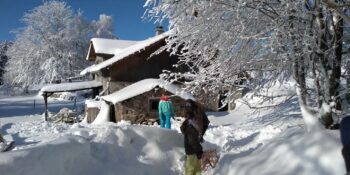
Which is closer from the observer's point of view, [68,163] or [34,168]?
[34,168]

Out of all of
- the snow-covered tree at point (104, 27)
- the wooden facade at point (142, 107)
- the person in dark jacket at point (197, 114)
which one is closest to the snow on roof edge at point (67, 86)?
the wooden facade at point (142, 107)

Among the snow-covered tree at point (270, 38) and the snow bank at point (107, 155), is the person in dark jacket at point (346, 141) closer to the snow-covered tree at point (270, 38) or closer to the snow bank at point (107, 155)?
the snow-covered tree at point (270, 38)

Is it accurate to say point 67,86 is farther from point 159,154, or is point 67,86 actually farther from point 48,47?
point 159,154

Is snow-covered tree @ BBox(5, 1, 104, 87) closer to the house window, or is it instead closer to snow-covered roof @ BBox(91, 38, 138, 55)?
snow-covered roof @ BBox(91, 38, 138, 55)

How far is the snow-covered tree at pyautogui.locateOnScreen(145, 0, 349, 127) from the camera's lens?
517 cm

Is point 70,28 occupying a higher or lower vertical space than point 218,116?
higher

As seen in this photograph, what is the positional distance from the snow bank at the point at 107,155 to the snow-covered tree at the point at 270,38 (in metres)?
2.23

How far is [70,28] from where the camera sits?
43969 mm

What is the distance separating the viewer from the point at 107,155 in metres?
7.43

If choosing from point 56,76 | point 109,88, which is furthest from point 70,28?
point 109,88

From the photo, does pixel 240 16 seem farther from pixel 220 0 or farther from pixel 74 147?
pixel 74 147

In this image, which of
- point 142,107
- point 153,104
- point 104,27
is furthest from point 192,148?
point 104,27

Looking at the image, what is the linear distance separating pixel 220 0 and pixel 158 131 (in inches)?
160

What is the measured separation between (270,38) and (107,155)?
387 cm
